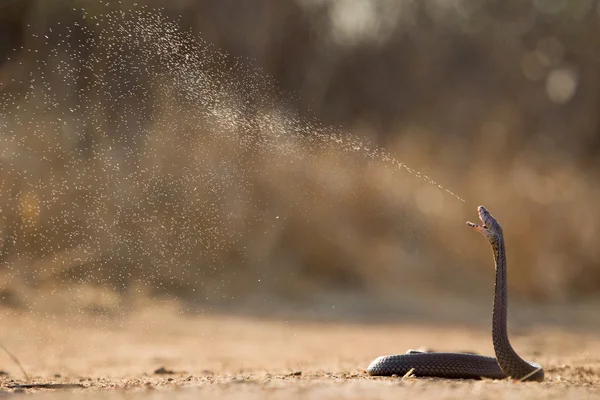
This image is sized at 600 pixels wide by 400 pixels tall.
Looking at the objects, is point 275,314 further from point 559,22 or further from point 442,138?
point 559,22

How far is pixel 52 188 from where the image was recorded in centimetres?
1283

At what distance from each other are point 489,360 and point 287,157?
8790 mm

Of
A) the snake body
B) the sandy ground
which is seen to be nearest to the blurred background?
the sandy ground

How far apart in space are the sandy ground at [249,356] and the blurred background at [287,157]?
3.32ft

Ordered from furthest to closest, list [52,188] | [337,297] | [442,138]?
1. [442,138]
2. [337,297]
3. [52,188]

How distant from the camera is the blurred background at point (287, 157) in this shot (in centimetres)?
1316

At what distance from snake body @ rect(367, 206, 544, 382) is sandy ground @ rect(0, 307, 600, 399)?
8.6 inches

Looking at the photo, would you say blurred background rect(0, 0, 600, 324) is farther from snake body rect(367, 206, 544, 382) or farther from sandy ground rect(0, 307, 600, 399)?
snake body rect(367, 206, 544, 382)

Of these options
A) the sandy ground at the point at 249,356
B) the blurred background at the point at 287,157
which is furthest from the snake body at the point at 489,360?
the blurred background at the point at 287,157

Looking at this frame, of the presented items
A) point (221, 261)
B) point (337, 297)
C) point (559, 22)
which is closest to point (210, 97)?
point (221, 261)

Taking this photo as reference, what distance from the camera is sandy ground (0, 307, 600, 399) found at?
5273 millimetres

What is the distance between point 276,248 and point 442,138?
4457mm

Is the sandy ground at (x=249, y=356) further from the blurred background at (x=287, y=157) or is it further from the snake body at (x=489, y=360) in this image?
the blurred background at (x=287, y=157)

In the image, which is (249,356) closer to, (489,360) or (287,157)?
(489,360)
